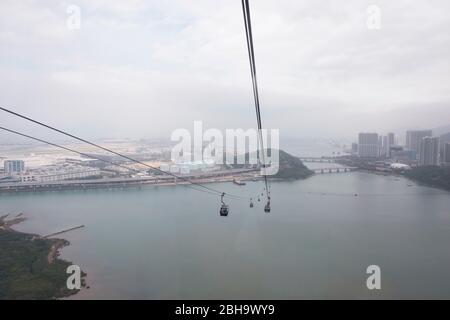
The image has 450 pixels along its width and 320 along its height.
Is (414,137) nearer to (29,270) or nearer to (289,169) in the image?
(289,169)

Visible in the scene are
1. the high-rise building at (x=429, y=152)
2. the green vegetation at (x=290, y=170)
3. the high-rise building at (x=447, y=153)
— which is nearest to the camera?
the green vegetation at (x=290, y=170)

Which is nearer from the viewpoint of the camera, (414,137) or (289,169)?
(289,169)

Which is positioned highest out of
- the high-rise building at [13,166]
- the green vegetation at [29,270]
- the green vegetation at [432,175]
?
the high-rise building at [13,166]

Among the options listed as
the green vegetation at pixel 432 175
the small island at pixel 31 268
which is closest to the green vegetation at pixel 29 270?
Result: the small island at pixel 31 268

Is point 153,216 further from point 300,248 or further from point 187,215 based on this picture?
point 300,248

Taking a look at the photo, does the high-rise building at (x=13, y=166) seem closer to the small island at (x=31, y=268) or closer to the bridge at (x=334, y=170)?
the small island at (x=31, y=268)

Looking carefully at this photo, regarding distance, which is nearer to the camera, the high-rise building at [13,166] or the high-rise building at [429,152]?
the high-rise building at [13,166]

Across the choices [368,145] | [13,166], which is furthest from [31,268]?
[368,145]
